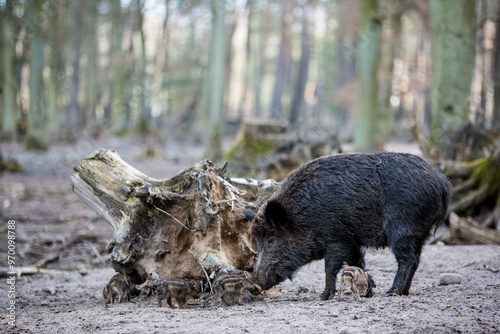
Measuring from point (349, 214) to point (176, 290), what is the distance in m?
1.99

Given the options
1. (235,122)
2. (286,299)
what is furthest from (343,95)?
(286,299)

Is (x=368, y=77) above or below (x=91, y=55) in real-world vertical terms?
below

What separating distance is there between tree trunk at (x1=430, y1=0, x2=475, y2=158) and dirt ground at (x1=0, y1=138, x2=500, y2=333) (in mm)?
4904

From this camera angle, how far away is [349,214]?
5301 mm

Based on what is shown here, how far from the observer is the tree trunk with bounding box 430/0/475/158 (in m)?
12.1

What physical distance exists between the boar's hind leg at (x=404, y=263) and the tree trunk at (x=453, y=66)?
7.49 m

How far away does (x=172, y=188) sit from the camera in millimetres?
5938

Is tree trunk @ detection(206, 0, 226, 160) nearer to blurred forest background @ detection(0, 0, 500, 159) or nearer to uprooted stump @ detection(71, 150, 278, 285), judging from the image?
blurred forest background @ detection(0, 0, 500, 159)

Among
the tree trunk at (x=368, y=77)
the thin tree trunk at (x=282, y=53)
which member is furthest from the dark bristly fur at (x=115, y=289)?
the thin tree trunk at (x=282, y=53)

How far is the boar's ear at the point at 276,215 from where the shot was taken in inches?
210

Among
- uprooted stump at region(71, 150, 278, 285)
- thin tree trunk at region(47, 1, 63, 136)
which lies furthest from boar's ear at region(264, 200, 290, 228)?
thin tree trunk at region(47, 1, 63, 136)

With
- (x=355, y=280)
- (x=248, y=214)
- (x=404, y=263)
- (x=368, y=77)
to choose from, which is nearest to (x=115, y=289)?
(x=248, y=214)

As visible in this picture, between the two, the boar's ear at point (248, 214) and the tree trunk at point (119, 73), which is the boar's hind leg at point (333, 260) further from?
the tree trunk at point (119, 73)

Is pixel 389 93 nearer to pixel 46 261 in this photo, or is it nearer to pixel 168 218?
pixel 46 261
